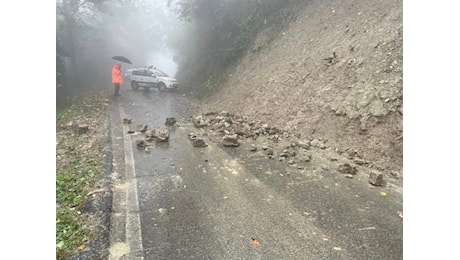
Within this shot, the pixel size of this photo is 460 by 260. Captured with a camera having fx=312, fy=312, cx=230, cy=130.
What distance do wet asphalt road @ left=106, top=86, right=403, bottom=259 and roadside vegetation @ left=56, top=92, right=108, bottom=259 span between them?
451 mm

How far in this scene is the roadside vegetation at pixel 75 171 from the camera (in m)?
4.12

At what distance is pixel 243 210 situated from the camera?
482cm

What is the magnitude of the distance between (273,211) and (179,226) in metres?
1.43

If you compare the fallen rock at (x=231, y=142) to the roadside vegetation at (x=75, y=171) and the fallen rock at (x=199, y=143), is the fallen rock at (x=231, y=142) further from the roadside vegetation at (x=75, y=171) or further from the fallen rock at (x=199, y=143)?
the roadside vegetation at (x=75, y=171)

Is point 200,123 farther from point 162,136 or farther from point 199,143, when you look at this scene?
point 199,143

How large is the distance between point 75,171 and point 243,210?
4.02 metres

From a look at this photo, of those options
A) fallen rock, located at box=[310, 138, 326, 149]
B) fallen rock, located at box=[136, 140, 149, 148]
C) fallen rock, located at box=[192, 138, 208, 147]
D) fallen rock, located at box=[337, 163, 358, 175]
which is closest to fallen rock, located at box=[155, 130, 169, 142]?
fallen rock, located at box=[136, 140, 149, 148]

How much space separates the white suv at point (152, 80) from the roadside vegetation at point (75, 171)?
6.65 metres

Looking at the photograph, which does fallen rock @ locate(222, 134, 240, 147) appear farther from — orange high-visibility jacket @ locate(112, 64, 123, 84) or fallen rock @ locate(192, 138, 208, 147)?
orange high-visibility jacket @ locate(112, 64, 123, 84)

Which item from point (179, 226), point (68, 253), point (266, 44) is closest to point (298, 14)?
point (266, 44)

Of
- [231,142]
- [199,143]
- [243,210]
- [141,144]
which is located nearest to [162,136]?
[141,144]

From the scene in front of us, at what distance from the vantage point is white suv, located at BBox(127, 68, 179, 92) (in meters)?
20.5

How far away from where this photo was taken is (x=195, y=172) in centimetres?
645

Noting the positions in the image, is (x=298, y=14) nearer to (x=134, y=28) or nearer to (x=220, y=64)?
(x=220, y=64)
